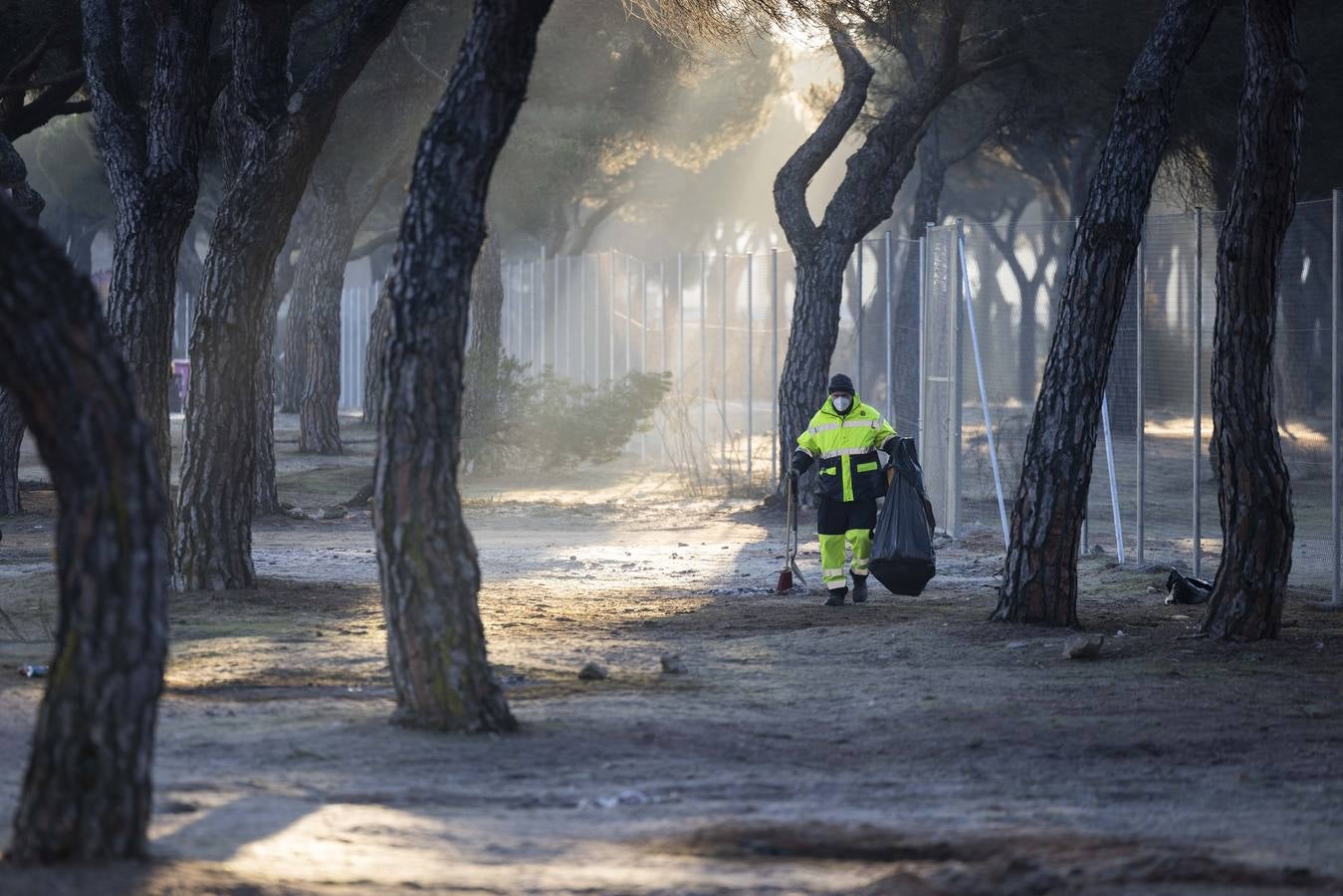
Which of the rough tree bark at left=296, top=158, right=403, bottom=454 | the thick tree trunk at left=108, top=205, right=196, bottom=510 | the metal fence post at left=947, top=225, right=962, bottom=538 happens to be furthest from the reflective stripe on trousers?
the rough tree bark at left=296, top=158, right=403, bottom=454

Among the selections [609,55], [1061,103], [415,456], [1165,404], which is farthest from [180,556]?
[609,55]

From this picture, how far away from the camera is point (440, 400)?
658cm

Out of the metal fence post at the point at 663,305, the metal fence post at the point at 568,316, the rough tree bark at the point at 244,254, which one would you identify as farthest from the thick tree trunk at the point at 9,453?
the metal fence post at the point at 568,316

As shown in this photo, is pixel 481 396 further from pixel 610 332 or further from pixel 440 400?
pixel 440 400

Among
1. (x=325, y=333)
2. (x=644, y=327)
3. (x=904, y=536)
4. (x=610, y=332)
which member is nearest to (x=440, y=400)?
(x=904, y=536)

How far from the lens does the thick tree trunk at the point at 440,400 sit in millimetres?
6586

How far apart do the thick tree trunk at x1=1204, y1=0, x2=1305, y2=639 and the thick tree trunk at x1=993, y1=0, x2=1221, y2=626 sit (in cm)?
47

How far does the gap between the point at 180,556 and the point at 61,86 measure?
8552 millimetres

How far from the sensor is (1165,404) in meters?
14.5

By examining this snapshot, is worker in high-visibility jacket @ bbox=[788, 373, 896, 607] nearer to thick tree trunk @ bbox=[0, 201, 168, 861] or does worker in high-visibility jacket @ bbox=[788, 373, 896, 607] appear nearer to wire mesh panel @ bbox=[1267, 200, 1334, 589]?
wire mesh panel @ bbox=[1267, 200, 1334, 589]

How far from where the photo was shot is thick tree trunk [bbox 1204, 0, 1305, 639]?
9.44m

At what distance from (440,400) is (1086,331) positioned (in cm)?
461

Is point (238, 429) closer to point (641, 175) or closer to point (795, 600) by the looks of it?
point (795, 600)

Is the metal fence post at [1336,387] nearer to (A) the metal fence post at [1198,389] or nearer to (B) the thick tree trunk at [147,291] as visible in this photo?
(A) the metal fence post at [1198,389]
